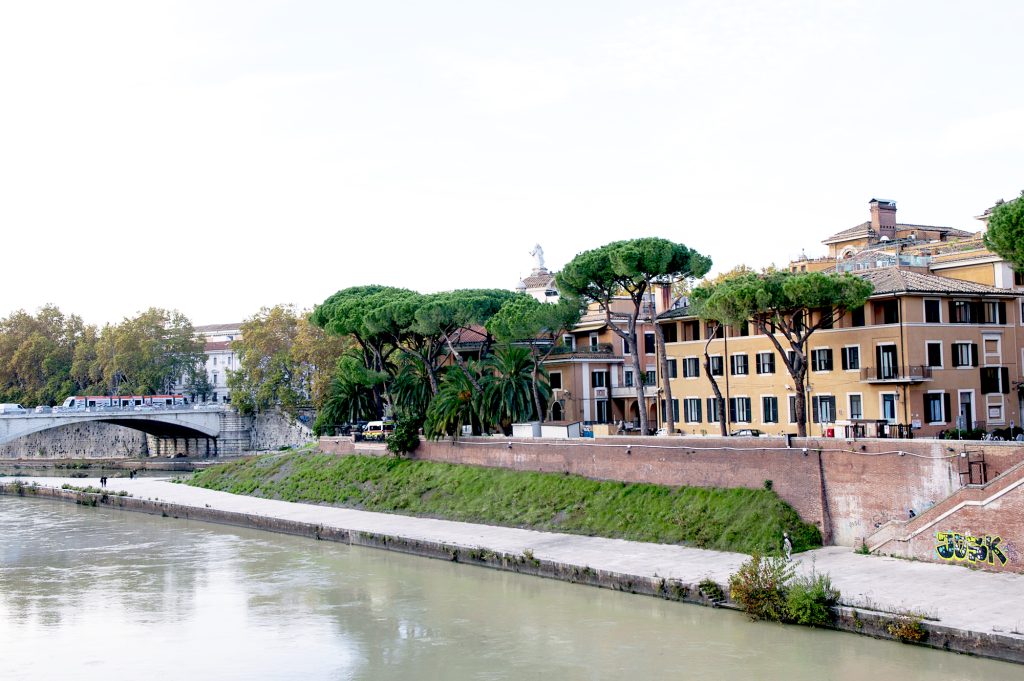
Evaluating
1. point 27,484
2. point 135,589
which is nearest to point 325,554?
point 135,589

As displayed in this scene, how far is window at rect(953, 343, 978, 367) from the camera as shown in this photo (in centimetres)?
4025

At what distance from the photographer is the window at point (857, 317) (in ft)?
134

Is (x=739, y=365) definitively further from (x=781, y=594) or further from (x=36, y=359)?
(x=36, y=359)

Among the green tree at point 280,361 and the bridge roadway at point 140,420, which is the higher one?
the green tree at point 280,361

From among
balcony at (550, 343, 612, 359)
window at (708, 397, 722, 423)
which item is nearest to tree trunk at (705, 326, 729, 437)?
window at (708, 397, 722, 423)

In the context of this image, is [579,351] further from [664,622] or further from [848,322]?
[664,622]

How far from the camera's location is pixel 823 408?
4231 cm

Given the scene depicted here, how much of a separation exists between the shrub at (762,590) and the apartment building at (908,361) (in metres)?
9.96

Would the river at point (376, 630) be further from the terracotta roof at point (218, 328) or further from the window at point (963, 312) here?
the terracotta roof at point (218, 328)

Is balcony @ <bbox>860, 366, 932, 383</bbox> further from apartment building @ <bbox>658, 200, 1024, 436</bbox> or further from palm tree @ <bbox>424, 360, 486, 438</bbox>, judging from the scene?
palm tree @ <bbox>424, 360, 486, 438</bbox>

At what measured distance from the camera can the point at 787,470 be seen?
32.9 metres

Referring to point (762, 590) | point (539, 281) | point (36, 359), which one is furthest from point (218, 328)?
point (762, 590)

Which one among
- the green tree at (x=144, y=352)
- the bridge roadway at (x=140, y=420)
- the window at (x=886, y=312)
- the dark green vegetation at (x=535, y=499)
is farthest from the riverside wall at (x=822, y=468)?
the green tree at (x=144, y=352)

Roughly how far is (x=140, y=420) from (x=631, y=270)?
5261 cm
